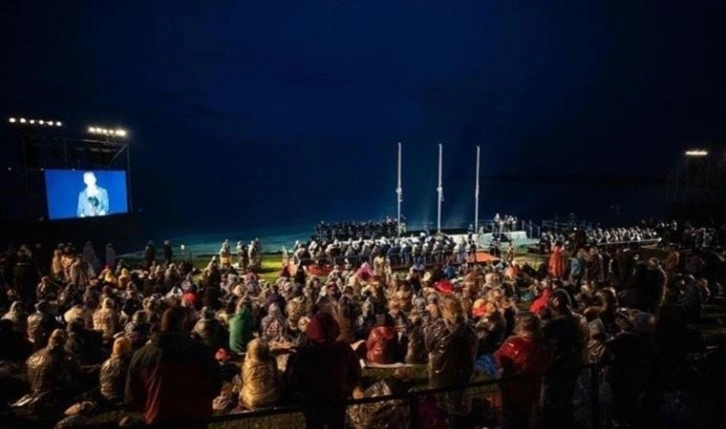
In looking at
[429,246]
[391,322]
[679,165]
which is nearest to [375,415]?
[391,322]

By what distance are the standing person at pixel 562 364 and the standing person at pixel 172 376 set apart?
3.18m

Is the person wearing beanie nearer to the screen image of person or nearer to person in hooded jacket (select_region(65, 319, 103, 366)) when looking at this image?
person in hooded jacket (select_region(65, 319, 103, 366))

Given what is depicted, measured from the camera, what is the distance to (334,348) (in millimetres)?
4156

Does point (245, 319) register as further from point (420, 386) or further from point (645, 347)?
point (645, 347)

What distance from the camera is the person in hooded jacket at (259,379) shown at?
616 cm

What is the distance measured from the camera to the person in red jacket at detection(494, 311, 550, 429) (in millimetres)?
4555

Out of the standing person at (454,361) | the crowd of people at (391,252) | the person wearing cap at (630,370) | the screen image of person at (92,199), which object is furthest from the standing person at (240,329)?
the screen image of person at (92,199)

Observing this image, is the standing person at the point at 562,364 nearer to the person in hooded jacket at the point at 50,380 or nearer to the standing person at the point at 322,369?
the standing person at the point at 322,369

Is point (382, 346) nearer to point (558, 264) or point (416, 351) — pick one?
point (416, 351)

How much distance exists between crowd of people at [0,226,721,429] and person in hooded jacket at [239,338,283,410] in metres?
0.02

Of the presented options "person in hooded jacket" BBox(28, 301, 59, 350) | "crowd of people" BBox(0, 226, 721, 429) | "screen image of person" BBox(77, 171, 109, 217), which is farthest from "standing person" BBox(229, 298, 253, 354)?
"screen image of person" BBox(77, 171, 109, 217)

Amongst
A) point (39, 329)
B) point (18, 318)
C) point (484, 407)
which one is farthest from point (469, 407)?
point (18, 318)

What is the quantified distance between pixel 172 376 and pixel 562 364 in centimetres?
368

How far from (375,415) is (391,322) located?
11.8ft
